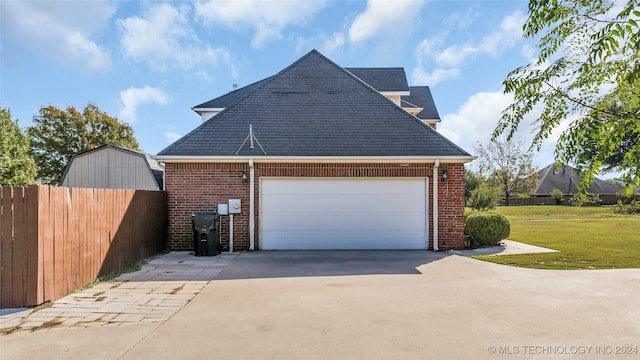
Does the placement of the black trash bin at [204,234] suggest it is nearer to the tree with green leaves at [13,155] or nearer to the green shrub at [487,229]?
the green shrub at [487,229]

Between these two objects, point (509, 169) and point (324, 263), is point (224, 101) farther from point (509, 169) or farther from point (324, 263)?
point (509, 169)

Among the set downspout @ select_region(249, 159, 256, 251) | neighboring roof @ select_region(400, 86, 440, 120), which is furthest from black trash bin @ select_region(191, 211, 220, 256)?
neighboring roof @ select_region(400, 86, 440, 120)

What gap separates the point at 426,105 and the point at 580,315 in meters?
17.1

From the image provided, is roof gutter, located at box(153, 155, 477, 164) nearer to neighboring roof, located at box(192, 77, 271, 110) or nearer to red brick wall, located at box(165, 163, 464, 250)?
red brick wall, located at box(165, 163, 464, 250)

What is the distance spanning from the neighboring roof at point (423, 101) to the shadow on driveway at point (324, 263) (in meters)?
10.2

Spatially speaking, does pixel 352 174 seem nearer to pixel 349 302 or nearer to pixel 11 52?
pixel 349 302

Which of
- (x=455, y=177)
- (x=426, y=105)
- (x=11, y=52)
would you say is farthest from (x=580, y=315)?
(x=11, y=52)

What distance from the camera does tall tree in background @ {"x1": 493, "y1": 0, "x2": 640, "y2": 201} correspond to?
298cm

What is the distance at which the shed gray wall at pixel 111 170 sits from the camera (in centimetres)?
1603

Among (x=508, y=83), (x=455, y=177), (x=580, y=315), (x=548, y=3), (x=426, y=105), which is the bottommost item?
(x=580, y=315)

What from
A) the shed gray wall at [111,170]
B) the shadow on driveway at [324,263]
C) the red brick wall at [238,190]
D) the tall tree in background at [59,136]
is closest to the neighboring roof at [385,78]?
the red brick wall at [238,190]

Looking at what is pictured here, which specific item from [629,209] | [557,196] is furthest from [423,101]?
[557,196]

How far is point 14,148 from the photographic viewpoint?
87.1 feet

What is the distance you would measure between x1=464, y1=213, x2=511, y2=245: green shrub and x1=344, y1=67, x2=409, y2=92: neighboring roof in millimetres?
6829
